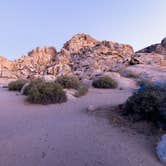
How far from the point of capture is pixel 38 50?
52.6 metres

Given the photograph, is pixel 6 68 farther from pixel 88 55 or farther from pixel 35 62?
pixel 88 55

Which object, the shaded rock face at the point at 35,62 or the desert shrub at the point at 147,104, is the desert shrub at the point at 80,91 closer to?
the desert shrub at the point at 147,104

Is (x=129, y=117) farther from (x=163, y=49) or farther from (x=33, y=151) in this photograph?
(x=163, y=49)

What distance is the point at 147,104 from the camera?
22.9 feet

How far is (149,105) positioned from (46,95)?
16.1 feet

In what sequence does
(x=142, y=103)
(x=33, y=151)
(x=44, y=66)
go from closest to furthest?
(x=33, y=151) < (x=142, y=103) < (x=44, y=66)

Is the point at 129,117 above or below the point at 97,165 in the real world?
above

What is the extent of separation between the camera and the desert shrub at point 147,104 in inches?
271

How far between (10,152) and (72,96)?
6549 mm

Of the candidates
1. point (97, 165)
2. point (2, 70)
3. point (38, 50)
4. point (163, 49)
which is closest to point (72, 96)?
point (97, 165)

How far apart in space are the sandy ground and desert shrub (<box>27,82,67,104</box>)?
2.01 meters

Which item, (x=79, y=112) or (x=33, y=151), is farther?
(x=79, y=112)

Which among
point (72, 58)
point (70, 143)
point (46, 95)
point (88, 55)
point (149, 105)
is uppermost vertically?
point (88, 55)

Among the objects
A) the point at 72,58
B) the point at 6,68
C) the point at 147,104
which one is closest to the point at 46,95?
the point at 147,104
